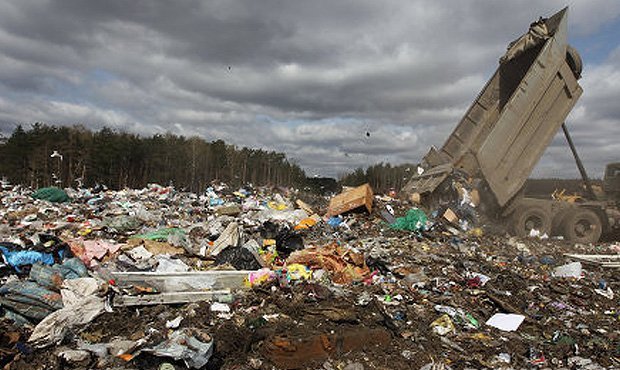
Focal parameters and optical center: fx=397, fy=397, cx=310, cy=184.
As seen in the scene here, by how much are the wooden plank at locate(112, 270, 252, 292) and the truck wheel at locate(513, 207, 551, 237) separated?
5911 millimetres

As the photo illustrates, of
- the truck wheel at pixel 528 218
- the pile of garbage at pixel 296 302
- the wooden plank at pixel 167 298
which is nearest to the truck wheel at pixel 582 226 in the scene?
the truck wheel at pixel 528 218

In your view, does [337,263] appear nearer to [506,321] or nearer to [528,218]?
[506,321]

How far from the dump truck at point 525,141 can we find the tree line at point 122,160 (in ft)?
45.7

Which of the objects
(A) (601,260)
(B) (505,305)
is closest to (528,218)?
(A) (601,260)

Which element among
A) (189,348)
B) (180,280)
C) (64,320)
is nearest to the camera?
(189,348)

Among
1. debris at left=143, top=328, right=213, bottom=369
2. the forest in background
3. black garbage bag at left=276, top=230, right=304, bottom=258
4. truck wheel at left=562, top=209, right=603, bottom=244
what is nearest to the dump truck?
truck wheel at left=562, top=209, right=603, bottom=244

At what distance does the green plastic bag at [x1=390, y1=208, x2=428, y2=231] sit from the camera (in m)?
7.08

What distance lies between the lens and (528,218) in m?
7.77

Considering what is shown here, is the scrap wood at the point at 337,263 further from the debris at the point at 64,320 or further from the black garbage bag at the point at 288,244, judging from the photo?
the debris at the point at 64,320

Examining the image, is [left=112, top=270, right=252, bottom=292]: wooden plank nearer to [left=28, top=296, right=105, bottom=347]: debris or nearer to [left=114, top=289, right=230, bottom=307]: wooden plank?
[left=114, top=289, right=230, bottom=307]: wooden plank

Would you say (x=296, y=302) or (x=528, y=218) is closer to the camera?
(x=296, y=302)

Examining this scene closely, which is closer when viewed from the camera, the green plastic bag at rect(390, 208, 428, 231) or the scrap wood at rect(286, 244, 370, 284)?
the scrap wood at rect(286, 244, 370, 284)

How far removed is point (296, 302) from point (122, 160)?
79.7 feet

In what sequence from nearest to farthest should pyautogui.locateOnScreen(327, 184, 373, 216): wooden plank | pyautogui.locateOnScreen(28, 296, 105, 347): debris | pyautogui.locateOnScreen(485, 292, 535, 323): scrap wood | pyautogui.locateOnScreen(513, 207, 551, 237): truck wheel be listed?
pyautogui.locateOnScreen(28, 296, 105, 347): debris, pyautogui.locateOnScreen(485, 292, 535, 323): scrap wood, pyautogui.locateOnScreen(513, 207, 551, 237): truck wheel, pyautogui.locateOnScreen(327, 184, 373, 216): wooden plank
